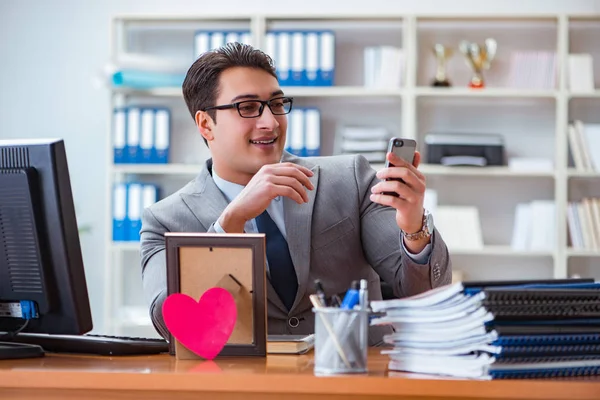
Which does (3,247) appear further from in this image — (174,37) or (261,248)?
(174,37)

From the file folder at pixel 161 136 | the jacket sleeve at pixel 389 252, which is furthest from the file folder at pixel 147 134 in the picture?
the jacket sleeve at pixel 389 252

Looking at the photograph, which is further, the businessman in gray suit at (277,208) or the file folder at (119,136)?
the file folder at (119,136)

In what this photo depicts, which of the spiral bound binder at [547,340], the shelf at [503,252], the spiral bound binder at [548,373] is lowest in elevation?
the shelf at [503,252]

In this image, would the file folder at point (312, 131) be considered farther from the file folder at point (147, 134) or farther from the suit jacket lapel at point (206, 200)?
the suit jacket lapel at point (206, 200)

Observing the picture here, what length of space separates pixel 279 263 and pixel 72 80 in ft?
10.4

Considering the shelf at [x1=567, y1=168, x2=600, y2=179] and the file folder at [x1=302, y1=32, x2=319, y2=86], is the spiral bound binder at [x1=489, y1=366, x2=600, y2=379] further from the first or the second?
the file folder at [x1=302, y1=32, x2=319, y2=86]

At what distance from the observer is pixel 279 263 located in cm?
217

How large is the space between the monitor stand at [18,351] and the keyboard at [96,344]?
0.06m

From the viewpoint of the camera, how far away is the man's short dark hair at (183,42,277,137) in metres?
2.27

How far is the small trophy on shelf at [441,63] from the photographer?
A: 456 cm

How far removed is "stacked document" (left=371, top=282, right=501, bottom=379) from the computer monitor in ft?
1.81

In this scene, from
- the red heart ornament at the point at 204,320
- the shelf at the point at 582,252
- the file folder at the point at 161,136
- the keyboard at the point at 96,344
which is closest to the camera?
the red heart ornament at the point at 204,320

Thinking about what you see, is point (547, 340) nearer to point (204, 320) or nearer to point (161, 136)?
point (204, 320)
